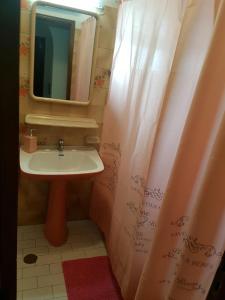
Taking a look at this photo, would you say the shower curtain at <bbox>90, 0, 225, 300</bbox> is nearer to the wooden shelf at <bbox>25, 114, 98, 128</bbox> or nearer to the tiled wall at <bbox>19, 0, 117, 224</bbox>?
the tiled wall at <bbox>19, 0, 117, 224</bbox>

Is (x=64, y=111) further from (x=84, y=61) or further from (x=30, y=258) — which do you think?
(x=30, y=258)

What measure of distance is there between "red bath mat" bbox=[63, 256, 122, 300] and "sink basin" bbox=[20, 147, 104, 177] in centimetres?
72

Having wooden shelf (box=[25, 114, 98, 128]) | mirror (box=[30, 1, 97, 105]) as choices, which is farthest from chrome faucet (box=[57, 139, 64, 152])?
mirror (box=[30, 1, 97, 105])

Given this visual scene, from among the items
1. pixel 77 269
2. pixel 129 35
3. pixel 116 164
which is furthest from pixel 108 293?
pixel 129 35

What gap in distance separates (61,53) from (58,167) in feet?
2.76

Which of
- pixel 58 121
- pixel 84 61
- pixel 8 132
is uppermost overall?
pixel 84 61

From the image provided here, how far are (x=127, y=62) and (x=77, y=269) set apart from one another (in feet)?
4.93

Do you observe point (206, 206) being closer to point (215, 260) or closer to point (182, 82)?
point (215, 260)

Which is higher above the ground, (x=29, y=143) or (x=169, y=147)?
(x=169, y=147)

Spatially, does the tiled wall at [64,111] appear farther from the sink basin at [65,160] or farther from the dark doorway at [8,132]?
the dark doorway at [8,132]

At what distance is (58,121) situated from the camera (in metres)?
1.66

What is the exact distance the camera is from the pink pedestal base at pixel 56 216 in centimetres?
174

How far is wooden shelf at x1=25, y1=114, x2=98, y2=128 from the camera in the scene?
1593 millimetres

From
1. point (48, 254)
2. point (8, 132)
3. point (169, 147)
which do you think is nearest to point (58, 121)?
point (169, 147)
